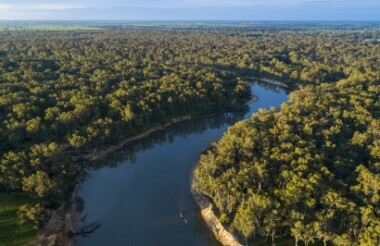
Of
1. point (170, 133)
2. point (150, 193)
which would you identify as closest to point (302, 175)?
point (150, 193)

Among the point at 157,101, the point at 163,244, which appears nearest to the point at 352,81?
the point at 157,101

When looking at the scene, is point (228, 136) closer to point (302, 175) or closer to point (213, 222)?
point (302, 175)

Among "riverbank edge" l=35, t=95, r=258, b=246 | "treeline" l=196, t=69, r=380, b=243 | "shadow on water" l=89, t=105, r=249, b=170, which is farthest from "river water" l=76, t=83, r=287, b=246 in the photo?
"treeline" l=196, t=69, r=380, b=243

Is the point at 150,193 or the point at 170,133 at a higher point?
the point at 170,133

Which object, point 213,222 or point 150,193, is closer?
point 213,222

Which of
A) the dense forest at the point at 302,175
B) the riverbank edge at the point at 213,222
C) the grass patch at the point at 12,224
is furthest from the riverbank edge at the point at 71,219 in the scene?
the dense forest at the point at 302,175

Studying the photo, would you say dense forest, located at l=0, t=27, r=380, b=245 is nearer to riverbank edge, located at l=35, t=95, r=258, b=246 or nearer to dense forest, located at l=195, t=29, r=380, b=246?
dense forest, located at l=195, t=29, r=380, b=246

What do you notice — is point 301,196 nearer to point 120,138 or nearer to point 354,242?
point 354,242

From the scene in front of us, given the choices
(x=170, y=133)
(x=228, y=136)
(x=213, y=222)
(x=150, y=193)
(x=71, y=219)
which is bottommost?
(x=150, y=193)
